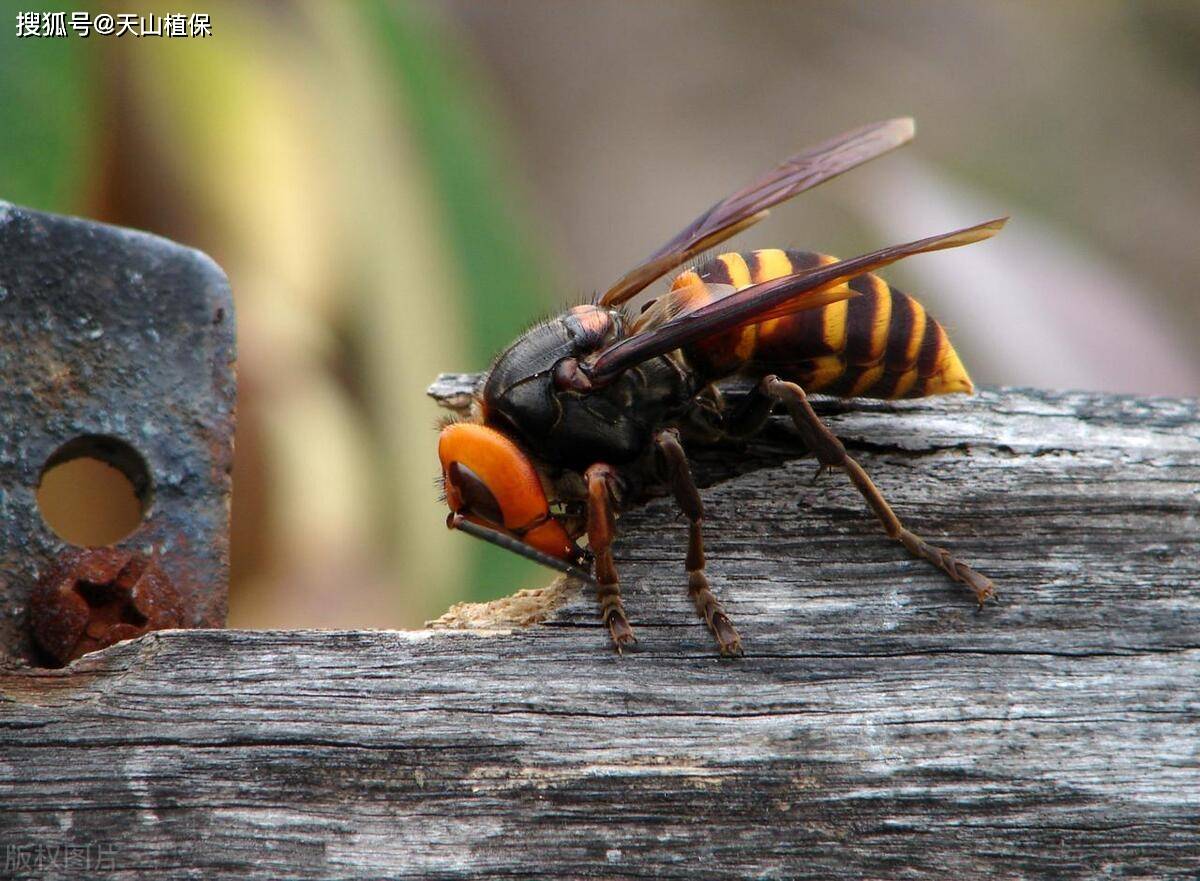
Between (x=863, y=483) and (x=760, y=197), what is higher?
(x=760, y=197)

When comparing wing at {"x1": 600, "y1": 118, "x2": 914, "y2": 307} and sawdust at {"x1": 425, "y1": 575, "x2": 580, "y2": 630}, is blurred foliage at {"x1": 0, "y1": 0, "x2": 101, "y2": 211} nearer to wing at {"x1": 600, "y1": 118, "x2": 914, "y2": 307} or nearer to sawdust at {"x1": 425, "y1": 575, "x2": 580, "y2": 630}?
wing at {"x1": 600, "y1": 118, "x2": 914, "y2": 307}

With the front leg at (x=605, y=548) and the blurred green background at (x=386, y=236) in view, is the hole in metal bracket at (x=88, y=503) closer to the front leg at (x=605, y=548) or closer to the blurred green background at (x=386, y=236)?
the blurred green background at (x=386, y=236)

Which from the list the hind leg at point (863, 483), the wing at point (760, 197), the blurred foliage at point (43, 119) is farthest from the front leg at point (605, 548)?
the blurred foliage at point (43, 119)

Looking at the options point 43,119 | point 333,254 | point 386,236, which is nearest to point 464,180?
point 386,236

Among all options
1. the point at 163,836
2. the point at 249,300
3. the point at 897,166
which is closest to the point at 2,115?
the point at 249,300

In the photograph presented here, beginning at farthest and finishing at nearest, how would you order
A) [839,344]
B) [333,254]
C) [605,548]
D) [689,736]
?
[333,254] < [839,344] < [605,548] < [689,736]

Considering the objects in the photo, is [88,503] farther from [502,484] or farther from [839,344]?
[839,344]

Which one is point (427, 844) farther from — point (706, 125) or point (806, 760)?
point (706, 125)
